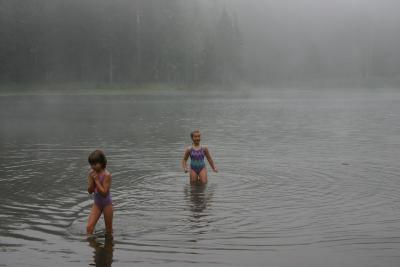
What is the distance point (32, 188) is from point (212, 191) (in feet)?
14.2

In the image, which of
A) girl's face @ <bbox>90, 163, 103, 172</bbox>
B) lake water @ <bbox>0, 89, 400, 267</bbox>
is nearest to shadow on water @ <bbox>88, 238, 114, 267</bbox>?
lake water @ <bbox>0, 89, 400, 267</bbox>

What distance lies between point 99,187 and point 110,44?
80423 mm

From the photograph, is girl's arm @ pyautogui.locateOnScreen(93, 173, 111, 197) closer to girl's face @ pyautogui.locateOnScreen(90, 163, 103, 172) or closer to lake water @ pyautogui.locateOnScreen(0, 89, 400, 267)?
girl's face @ pyautogui.locateOnScreen(90, 163, 103, 172)

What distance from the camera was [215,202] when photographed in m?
13.0

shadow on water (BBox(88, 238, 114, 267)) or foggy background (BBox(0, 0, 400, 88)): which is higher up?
foggy background (BBox(0, 0, 400, 88))

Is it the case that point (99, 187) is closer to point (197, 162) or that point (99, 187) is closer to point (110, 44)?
point (197, 162)

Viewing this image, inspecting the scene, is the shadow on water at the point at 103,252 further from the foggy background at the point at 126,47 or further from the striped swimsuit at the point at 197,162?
the foggy background at the point at 126,47

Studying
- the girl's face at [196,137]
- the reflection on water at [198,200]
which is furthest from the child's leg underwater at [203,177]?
the girl's face at [196,137]

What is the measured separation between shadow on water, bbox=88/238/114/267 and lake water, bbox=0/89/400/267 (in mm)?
16

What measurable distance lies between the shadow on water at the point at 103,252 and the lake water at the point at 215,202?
0.6 inches

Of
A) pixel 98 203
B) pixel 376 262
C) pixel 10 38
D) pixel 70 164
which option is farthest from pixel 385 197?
pixel 10 38

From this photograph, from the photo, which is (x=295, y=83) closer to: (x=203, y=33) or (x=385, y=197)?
(x=203, y=33)

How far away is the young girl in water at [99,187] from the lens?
9648 mm

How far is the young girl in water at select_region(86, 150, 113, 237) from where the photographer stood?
31.7 feet
